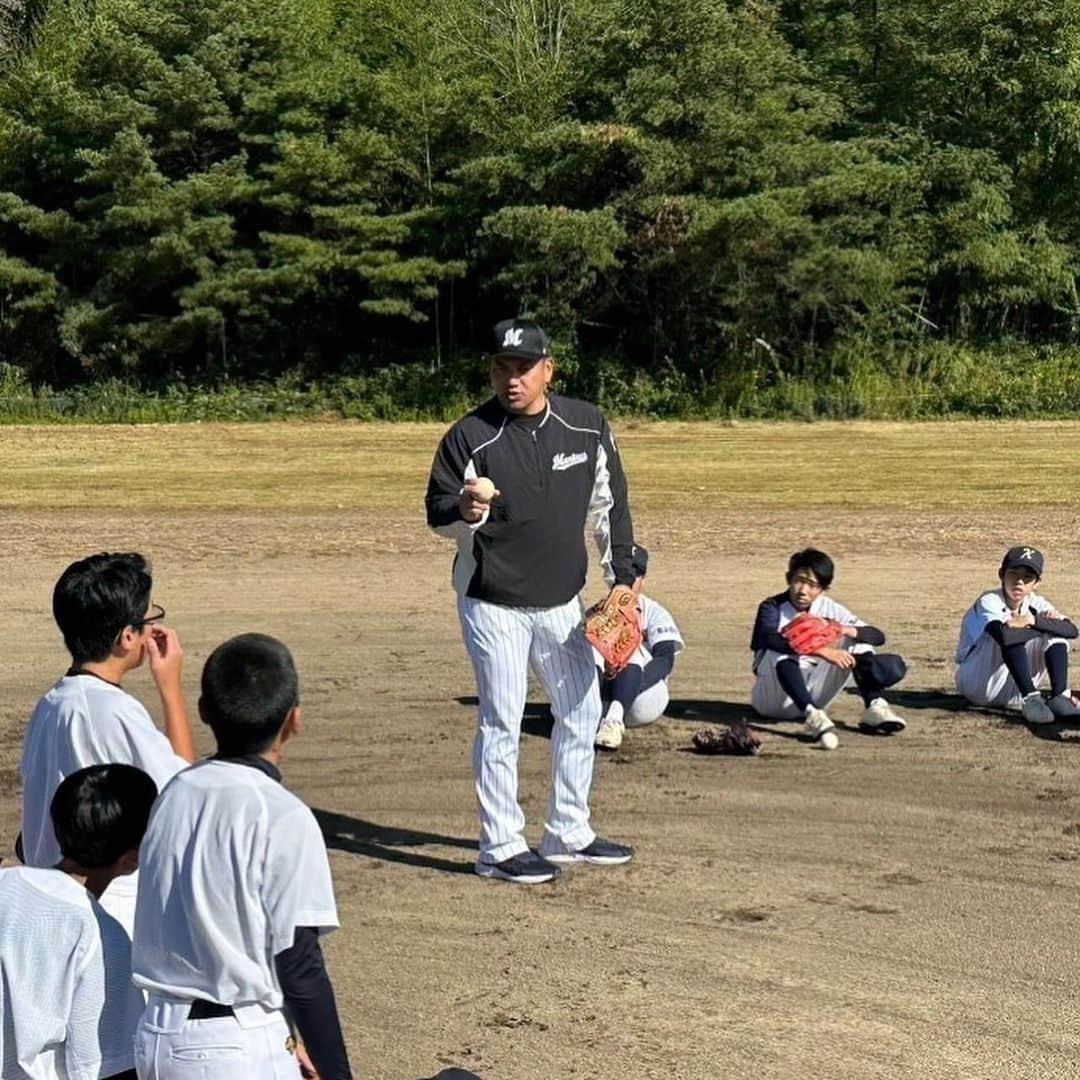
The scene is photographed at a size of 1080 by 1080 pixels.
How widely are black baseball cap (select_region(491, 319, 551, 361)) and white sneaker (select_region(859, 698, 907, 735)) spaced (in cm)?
361

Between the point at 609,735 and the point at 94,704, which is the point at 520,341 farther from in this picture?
the point at 609,735

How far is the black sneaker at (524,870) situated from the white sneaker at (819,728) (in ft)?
8.56

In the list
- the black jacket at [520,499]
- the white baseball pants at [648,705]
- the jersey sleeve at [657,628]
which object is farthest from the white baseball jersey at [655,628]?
the black jacket at [520,499]

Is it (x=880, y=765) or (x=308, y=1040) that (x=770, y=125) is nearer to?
(x=880, y=765)

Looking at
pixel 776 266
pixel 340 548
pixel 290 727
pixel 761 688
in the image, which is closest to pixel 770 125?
pixel 776 266

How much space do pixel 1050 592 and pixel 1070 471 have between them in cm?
1077

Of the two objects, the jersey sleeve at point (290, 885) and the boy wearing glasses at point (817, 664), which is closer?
the jersey sleeve at point (290, 885)

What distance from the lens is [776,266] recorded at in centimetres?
3838

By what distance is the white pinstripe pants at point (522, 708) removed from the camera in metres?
6.79

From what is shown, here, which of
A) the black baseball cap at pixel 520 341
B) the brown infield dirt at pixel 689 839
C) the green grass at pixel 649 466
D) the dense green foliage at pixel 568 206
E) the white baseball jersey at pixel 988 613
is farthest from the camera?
the dense green foliage at pixel 568 206

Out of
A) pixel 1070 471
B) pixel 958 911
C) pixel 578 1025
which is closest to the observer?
pixel 578 1025

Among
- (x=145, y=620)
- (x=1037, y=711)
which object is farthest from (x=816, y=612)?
(x=145, y=620)

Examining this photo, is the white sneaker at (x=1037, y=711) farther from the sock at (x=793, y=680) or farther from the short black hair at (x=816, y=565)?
the short black hair at (x=816, y=565)

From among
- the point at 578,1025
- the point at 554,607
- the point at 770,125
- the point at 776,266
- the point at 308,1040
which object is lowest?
the point at 578,1025
